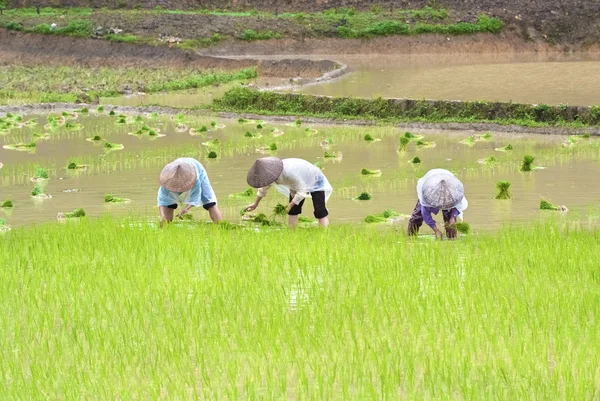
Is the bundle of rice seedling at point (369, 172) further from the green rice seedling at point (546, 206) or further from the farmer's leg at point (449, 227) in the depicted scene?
the farmer's leg at point (449, 227)

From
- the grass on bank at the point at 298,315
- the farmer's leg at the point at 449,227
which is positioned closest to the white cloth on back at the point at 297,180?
the grass on bank at the point at 298,315

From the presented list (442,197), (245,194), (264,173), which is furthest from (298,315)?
(245,194)

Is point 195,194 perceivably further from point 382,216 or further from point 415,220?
point 382,216

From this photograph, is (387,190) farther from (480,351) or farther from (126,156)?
(480,351)

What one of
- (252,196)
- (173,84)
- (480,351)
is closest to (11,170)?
(252,196)

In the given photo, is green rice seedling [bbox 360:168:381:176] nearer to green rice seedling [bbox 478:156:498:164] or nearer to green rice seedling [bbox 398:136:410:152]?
green rice seedling [bbox 478:156:498:164]

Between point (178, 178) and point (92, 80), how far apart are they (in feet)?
69.3

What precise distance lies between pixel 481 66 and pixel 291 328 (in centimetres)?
2607

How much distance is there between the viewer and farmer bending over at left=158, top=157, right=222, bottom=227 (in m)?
7.74

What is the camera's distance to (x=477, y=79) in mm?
25500

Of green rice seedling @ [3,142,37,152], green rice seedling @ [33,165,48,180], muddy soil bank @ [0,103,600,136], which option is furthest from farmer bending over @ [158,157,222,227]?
muddy soil bank @ [0,103,600,136]

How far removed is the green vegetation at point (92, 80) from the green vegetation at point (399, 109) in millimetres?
4069

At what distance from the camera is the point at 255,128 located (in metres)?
18.3

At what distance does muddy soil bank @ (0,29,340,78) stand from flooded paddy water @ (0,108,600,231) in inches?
447
